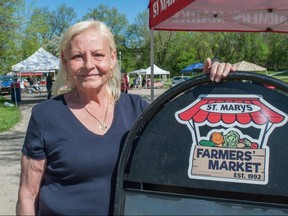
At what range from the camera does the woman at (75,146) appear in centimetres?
174

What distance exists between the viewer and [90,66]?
1765 mm

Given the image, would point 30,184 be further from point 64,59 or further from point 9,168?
point 9,168

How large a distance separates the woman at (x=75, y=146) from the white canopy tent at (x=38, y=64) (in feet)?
66.5

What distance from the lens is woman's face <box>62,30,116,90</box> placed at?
1768 mm

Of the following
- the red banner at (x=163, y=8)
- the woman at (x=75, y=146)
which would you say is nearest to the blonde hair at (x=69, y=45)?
the woman at (x=75, y=146)

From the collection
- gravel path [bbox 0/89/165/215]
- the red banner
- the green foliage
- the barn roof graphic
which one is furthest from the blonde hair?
the green foliage

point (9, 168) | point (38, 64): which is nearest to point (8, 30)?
point (38, 64)

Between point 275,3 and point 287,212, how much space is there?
6.22 metres

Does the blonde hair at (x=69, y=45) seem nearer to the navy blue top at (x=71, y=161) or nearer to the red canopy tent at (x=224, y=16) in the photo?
the navy blue top at (x=71, y=161)

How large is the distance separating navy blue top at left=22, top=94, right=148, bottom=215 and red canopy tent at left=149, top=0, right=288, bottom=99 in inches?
182

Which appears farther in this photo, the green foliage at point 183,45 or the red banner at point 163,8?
the green foliage at point 183,45

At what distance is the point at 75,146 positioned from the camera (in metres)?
1.75

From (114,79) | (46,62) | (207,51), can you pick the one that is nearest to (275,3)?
(114,79)

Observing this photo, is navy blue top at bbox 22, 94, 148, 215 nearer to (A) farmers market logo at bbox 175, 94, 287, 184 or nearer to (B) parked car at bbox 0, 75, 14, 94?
(A) farmers market logo at bbox 175, 94, 287, 184
